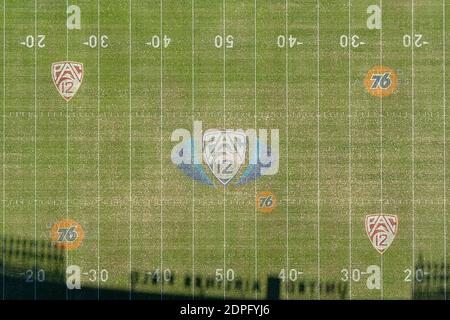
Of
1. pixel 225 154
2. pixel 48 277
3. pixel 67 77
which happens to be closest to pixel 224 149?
pixel 225 154

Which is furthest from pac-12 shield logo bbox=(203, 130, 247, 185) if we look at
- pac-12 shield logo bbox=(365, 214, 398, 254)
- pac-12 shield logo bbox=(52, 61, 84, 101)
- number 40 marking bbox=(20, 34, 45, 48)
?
number 40 marking bbox=(20, 34, 45, 48)

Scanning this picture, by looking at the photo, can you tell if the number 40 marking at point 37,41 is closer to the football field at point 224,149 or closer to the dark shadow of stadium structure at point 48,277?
the football field at point 224,149

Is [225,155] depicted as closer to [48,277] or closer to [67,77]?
[67,77]

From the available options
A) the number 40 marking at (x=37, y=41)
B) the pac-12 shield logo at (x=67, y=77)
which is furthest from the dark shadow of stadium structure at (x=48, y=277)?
the number 40 marking at (x=37, y=41)

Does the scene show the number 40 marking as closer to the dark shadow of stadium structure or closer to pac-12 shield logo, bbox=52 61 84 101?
pac-12 shield logo, bbox=52 61 84 101
